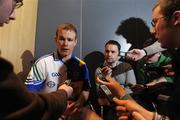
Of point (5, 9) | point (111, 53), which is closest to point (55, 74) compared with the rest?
point (111, 53)

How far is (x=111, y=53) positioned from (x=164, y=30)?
1.05m

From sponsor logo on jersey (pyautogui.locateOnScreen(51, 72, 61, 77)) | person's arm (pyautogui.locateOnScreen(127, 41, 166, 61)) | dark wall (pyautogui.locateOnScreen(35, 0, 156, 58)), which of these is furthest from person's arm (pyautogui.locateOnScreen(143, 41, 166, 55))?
sponsor logo on jersey (pyautogui.locateOnScreen(51, 72, 61, 77))

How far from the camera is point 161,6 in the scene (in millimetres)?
1051

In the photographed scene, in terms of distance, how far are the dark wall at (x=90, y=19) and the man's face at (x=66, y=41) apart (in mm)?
191

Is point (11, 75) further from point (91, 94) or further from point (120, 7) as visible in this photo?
point (120, 7)

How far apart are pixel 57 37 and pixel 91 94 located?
0.52 metres

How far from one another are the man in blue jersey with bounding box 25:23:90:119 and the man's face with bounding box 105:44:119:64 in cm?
20

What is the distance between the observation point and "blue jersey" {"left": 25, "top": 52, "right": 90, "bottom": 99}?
190cm

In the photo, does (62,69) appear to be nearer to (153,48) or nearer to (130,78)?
(130,78)

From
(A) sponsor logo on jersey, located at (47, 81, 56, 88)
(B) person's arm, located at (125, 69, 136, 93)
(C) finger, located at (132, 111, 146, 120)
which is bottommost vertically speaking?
(A) sponsor logo on jersey, located at (47, 81, 56, 88)

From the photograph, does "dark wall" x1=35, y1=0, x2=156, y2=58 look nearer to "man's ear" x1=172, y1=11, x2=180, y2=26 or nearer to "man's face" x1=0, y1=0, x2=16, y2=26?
"man's ear" x1=172, y1=11, x2=180, y2=26

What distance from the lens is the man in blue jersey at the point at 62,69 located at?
75.0 inches

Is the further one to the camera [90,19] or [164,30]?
[90,19]

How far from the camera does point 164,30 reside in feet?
3.39
